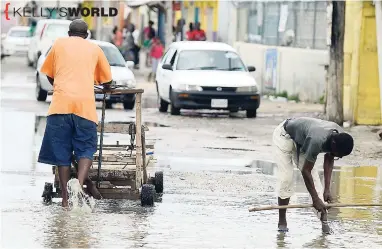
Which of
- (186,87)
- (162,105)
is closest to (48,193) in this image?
(186,87)

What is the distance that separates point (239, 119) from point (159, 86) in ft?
7.78

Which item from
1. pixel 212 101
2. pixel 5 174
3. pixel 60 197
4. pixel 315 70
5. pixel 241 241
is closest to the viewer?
pixel 241 241

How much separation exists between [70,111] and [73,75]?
1.10 ft

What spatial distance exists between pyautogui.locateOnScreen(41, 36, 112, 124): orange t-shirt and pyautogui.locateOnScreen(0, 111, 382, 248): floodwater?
97cm

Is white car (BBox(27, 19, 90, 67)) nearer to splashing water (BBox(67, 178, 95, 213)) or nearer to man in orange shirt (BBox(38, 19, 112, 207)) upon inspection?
man in orange shirt (BBox(38, 19, 112, 207))

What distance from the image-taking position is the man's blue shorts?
11.3 m

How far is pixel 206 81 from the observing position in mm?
24391

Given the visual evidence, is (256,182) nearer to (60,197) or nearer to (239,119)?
(60,197)

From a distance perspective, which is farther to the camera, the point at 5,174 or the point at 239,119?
the point at 239,119

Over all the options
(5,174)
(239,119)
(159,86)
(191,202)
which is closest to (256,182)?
(191,202)

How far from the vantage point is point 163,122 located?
74.8ft

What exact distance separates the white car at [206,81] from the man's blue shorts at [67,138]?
41.9 ft

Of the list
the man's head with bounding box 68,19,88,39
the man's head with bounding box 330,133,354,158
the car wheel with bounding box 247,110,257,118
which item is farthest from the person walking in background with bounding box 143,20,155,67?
the man's head with bounding box 330,133,354,158

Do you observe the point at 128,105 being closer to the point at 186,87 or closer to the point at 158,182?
the point at 186,87
